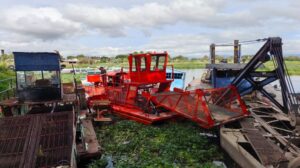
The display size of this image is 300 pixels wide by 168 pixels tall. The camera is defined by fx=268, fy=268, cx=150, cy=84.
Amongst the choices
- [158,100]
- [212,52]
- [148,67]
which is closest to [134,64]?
[148,67]

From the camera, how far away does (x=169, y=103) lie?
425 inches

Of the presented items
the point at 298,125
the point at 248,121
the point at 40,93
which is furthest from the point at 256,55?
the point at 40,93

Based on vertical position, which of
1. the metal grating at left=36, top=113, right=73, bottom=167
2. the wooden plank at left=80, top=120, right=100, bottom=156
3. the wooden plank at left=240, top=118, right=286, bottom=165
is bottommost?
the wooden plank at left=80, top=120, right=100, bottom=156

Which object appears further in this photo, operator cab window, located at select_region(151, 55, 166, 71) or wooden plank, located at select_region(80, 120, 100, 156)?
operator cab window, located at select_region(151, 55, 166, 71)

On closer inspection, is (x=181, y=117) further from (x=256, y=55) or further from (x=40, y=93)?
(x=40, y=93)

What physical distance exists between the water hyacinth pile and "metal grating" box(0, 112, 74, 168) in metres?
1.14

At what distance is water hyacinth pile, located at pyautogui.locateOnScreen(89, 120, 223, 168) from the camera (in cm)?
741

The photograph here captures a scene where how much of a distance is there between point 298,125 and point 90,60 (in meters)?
62.4

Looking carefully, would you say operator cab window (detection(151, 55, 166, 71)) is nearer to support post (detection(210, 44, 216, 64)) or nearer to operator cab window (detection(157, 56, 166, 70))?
operator cab window (detection(157, 56, 166, 70))

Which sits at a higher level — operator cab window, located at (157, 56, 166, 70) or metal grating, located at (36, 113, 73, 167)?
operator cab window, located at (157, 56, 166, 70)

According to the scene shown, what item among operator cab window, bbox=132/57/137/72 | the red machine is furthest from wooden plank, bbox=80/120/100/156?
operator cab window, bbox=132/57/137/72

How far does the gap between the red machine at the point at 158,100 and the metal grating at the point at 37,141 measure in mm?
4422

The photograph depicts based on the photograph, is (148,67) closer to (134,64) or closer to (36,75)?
(134,64)

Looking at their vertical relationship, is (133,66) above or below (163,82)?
above
